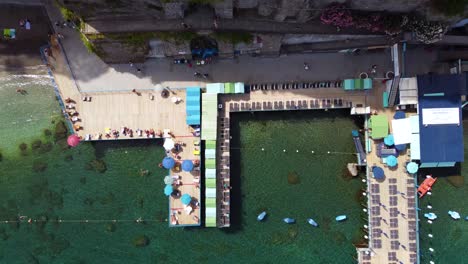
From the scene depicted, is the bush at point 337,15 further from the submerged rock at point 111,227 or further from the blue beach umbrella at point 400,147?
the submerged rock at point 111,227

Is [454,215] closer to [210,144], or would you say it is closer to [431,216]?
[431,216]

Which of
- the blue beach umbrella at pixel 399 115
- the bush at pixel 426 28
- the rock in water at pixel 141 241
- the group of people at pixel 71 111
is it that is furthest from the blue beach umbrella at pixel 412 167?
the group of people at pixel 71 111

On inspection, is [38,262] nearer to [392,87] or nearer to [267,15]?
[267,15]

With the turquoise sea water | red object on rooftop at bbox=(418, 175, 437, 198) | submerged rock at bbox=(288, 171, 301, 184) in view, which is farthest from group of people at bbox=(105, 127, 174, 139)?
red object on rooftop at bbox=(418, 175, 437, 198)

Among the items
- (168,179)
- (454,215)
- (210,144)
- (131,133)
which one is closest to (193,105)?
(210,144)

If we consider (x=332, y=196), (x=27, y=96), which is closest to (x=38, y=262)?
(x=27, y=96)

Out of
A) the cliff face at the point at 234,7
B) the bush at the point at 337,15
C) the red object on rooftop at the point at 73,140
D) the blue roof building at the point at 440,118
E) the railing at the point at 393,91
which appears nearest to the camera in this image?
the cliff face at the point at 234,7
